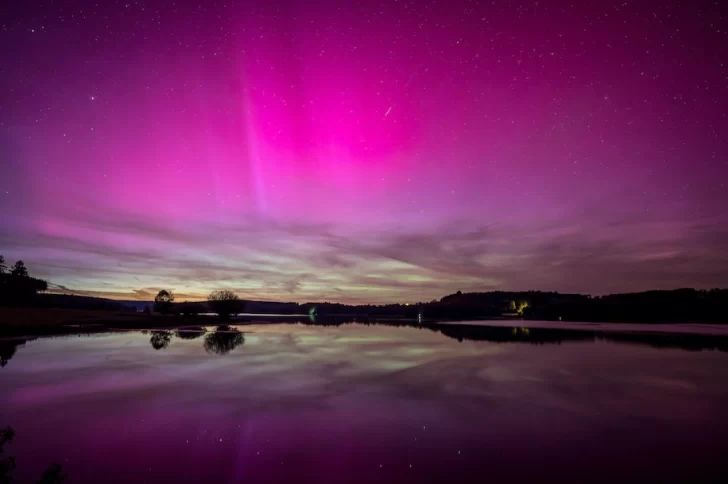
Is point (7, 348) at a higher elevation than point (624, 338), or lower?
lower

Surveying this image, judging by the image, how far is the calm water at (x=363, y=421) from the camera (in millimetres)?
9617

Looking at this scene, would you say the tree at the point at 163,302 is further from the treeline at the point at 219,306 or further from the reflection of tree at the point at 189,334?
the reflection of tree at the point at 189,334

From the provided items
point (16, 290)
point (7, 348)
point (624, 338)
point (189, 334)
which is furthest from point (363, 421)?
point (16, 290)

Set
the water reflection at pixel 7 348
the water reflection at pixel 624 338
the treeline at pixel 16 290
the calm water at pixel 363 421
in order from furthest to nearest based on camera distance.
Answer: the treeline at pixel 16 290 → the water reflection at pixel 624 338 → the water reflection at pixel 7 348 → the calm water at pixel 363 421

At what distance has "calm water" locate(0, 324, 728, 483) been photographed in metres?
9.62

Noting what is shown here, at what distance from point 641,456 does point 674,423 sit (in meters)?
4.80

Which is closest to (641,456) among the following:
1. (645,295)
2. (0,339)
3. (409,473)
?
(409,473)

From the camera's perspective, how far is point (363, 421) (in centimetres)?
1353

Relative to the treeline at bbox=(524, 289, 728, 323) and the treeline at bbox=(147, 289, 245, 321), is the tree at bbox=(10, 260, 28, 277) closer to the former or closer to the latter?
the treeline at bbox=(147, 289, 245, 321)

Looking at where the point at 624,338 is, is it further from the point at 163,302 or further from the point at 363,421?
the point at 163,302

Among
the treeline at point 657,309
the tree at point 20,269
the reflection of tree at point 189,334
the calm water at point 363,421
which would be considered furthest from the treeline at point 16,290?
the treeline at point 657,309

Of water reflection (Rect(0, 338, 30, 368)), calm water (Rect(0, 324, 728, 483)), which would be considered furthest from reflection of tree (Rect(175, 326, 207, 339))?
calm water (Rect(0, 324, 728, 483))

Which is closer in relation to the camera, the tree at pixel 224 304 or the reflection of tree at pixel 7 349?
the reflection of tree at pixel 7 349

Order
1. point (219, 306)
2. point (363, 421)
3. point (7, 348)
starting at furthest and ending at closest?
point (219, 306) → point (7, 348) → point (363, 421)
